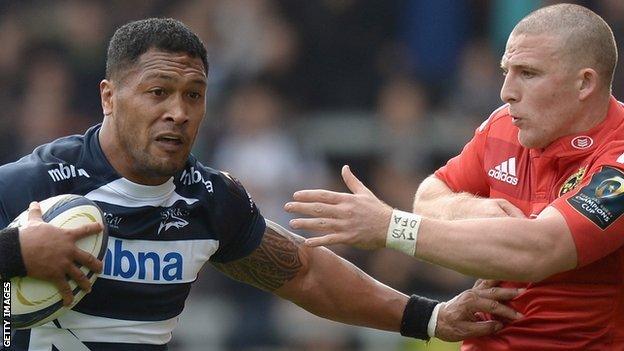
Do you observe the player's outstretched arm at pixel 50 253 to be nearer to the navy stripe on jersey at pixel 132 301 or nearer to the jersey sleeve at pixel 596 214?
the navy stripe on jersey at pixel 132 301

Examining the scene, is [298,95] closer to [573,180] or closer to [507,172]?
[507,172]

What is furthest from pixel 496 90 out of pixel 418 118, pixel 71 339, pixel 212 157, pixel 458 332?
pixel 71 339

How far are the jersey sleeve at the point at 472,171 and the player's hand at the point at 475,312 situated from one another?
455 mm

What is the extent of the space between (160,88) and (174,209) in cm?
58

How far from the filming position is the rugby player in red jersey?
17.9ft

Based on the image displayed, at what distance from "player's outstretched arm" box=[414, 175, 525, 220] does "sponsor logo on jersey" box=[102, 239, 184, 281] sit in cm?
100

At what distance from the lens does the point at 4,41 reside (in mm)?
12773

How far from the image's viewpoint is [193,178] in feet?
20.4

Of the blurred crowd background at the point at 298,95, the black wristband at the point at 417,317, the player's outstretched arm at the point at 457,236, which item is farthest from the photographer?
the blurred crowd background at the point at 298,95

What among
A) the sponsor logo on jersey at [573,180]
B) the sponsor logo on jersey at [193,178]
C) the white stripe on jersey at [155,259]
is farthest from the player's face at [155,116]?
the sponsor logo on jersey at [573,180]

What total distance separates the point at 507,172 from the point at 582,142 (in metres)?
0.42

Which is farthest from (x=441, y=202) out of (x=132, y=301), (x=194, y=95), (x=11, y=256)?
(x=11, y=256)

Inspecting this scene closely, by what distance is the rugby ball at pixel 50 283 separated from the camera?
5.39 meters

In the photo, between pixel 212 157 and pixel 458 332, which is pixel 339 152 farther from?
pixel 458 332
